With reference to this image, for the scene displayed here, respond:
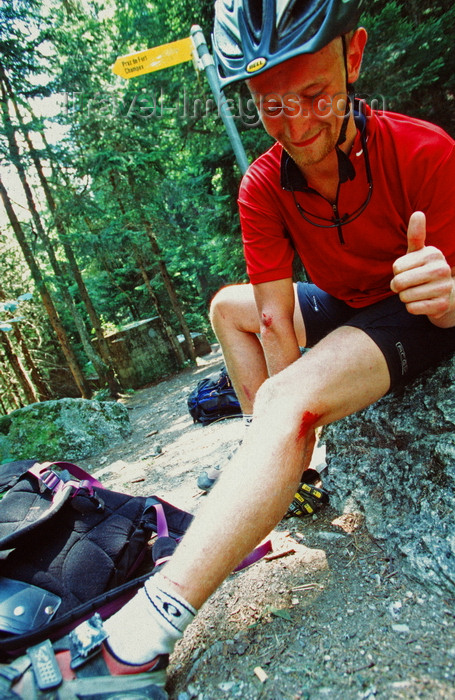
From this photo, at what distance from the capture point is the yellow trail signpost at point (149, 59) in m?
4.28

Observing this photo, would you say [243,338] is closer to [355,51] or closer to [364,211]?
[364,211]

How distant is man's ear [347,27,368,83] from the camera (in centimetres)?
180

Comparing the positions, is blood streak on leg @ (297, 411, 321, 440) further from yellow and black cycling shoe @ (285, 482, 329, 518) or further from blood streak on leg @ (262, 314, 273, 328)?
yellow and black cycling shoe @ (285, 482, 329, 518)

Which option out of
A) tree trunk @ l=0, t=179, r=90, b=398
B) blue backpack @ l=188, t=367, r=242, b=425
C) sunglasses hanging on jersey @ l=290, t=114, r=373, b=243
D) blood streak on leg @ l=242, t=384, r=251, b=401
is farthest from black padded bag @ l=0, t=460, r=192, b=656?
tree trunk @ l=0, t=179, r=90, b=398

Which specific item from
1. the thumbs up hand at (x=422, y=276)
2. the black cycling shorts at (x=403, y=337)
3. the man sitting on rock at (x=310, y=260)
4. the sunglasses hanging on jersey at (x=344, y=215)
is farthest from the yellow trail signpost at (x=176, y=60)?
the thumbs up hand at (x=422, y=276)

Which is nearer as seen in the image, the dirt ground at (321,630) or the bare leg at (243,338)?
the dirt ground at (321,630)

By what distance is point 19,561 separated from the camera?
1.81 m

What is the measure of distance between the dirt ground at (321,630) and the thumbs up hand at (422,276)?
105cm

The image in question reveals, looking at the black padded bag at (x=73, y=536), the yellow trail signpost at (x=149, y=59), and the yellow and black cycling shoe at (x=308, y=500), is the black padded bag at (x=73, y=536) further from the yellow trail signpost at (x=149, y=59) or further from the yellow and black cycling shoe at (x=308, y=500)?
the yellow trail signpost at (x=149, y=59)

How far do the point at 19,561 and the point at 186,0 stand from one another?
34.5ft

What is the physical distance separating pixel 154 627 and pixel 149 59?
16.9 feet

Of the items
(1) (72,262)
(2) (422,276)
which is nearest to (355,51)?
(2) (422,276)

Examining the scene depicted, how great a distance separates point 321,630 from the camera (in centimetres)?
149

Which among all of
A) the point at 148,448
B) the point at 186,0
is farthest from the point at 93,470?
the point at 186,0
